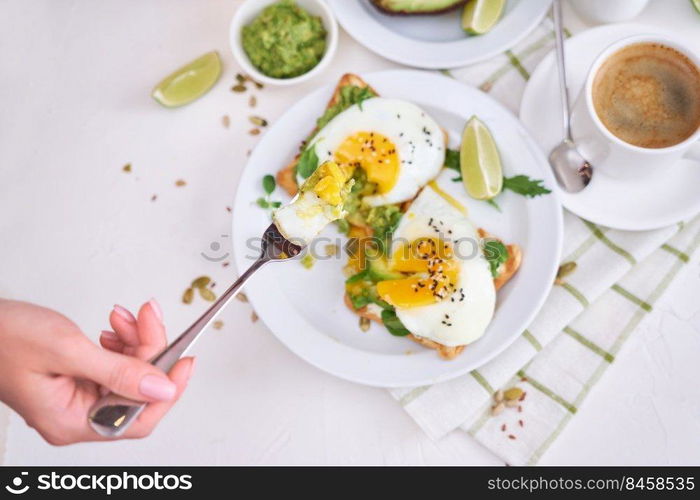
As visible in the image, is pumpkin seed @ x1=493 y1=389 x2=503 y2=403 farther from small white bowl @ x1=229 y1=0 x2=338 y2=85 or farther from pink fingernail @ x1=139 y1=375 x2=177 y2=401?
small white bowl @ x1=229 y1=0 x2=338 y2=85

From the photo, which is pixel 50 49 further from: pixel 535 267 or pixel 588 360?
pixel 588 360

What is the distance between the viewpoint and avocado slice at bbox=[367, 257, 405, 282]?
268 centimetres

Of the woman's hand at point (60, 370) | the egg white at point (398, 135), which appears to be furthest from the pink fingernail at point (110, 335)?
the egg white at point (398, 135)

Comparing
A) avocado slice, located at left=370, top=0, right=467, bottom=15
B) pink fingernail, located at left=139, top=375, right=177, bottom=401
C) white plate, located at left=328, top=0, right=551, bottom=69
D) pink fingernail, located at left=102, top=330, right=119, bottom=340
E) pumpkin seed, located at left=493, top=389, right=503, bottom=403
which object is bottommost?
pumpkin seed, located at left=493, top=389, right=503, bottom=403

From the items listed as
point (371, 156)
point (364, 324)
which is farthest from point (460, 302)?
point (371, 156)

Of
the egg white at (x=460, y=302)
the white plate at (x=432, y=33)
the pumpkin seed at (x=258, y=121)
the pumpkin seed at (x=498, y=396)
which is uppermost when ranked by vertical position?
the white plate at (x=432, y=33)

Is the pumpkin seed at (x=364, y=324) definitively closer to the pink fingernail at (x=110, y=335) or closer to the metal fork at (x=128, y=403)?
the metal fork at (x=128, y=403)

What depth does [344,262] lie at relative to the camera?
9.49ft

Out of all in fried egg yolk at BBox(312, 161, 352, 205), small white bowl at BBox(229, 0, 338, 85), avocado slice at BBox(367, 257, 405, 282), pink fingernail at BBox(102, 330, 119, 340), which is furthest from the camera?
small white bowl at BBox(229, 0, 338, 85)

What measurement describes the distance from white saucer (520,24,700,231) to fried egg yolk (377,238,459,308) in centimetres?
53

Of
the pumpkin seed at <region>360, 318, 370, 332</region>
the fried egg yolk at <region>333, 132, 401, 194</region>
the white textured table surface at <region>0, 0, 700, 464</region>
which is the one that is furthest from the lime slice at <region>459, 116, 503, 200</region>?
the pumpkin seed at <region>360, 318, 370, 332</region>

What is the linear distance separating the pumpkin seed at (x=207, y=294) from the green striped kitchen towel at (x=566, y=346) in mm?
887

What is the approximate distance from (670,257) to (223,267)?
1865mm

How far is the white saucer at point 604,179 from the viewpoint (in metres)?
2.65
